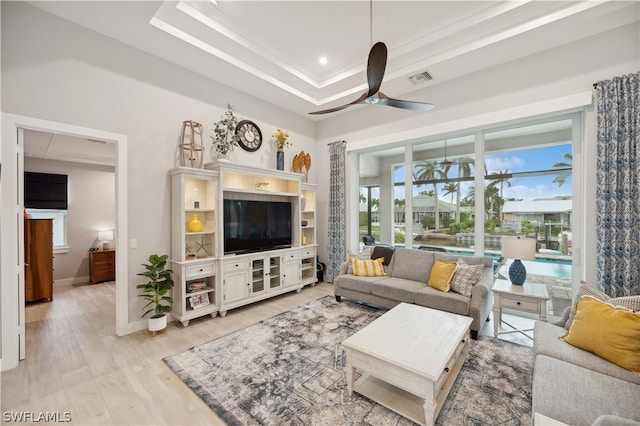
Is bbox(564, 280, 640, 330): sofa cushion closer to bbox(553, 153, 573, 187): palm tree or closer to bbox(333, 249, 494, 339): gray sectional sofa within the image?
bbox(333, 249, 494, 339): gray sectional sofa

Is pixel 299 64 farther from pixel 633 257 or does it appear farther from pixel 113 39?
pixel 633 257

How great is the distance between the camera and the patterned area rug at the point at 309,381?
6.14ft

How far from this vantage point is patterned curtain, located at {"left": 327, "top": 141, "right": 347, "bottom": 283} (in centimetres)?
520

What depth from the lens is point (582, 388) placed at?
1523mm

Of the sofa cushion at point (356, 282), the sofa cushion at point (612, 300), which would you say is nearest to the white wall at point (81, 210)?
the sofa cushion at point (356, 282)

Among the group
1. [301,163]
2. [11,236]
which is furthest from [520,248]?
[11,236]

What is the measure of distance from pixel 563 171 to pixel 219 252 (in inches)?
184

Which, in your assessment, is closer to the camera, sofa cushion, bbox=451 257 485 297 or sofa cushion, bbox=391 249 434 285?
sofa cushion, bbox=451 257 485 297

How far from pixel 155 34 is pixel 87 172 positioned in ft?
14.7

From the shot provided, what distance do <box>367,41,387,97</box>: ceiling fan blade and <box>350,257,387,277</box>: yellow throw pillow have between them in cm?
255

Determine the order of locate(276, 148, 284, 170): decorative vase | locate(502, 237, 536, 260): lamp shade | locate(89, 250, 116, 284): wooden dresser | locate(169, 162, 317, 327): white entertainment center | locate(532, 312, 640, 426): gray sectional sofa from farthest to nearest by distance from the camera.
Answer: locate(89, 250, 116, 284): wooden dresser < locate(276, 148, 284, 170): decorative vase < locate(169, 162, 317, 327): white entertainment center < locate(502, 237, 536, 260): lamp shade < locate(532, 312, 640, 426): gray sectional sofa

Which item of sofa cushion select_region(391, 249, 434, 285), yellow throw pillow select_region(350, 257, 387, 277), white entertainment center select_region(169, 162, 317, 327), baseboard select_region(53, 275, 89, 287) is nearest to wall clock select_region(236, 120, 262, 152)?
white entertainment center select_region(169, 162, 317, 327)

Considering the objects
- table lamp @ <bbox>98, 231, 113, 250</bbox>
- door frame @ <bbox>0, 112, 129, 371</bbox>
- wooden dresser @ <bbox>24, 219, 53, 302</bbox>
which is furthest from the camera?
table lamp @ <bbox>98, 231, 113, 250</bbox>

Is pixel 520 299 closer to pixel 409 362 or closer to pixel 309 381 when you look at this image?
pixel 409 362
